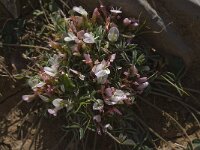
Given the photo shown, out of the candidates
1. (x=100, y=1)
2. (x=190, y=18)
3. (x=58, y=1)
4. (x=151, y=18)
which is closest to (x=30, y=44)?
(x=58, y=1)

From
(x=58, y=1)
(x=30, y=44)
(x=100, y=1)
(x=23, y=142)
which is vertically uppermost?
(x=100, y=1)

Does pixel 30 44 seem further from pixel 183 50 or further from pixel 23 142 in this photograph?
pixel 183 50

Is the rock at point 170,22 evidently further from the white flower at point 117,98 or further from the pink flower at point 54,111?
the pink flower at point 54,111

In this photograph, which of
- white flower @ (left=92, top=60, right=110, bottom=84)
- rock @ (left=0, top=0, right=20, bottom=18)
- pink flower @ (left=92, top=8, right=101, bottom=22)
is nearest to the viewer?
white flower @ (left=92, top=60, right=110, bottom=84)

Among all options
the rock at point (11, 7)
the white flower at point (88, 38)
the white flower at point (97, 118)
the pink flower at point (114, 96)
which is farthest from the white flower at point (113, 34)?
the rock at point (11, 7)

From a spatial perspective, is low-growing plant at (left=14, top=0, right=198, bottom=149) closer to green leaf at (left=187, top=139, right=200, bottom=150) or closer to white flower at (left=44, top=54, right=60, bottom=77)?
white flower at (left=44, top=54, right=60, bottom=77)

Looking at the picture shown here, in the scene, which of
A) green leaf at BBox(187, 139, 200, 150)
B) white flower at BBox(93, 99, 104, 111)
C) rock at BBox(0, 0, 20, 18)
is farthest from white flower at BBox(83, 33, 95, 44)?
green leaf at BBox(187, 139, 200, 150)

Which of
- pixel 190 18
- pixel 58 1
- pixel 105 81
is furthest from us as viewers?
pixel 58 1
